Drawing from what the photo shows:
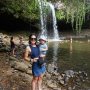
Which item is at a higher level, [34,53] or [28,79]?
[34,53]

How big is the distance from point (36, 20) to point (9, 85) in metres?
27.0

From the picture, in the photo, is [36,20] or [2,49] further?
[36,20]

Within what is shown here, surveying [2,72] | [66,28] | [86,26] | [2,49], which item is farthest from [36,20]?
[2,72]

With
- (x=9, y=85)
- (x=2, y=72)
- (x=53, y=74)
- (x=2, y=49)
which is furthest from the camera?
(x=2, y=49)

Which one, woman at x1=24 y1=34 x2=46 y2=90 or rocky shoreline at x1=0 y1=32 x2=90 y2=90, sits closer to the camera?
woman at x1=24 y1=34 x2=46 y2=90

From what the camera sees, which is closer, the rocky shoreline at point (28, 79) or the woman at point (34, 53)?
the woman at point (34, 53)

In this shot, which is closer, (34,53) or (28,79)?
(34,53)

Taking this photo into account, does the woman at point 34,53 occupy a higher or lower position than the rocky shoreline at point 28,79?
higher

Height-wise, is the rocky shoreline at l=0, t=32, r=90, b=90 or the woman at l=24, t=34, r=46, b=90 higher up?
the woman at l=24, t=34, r=46, b=90

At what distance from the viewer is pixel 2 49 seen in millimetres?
23266

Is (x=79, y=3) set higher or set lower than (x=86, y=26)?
higher

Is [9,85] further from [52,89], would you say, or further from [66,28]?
[66,28]

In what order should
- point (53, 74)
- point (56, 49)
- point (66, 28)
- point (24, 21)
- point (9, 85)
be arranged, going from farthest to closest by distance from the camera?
point (66, 28), point (24, 21), point (56, 49), point (53, 74), point (9, 85)

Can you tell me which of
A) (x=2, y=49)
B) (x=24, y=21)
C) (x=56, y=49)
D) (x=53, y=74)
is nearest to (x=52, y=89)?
(x=53, y=74)
